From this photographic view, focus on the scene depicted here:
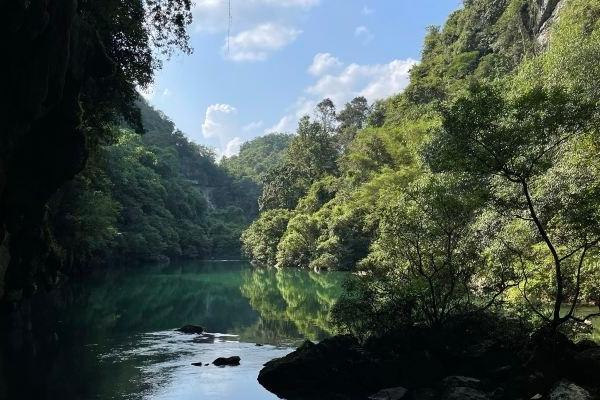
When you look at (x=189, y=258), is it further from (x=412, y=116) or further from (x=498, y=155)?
(x=498, y=155)

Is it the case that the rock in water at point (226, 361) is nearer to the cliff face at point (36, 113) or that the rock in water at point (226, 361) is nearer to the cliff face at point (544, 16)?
the cliff face at point (36, 113)

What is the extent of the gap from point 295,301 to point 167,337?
13.8 m

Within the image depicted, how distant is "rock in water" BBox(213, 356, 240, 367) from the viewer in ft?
56.5

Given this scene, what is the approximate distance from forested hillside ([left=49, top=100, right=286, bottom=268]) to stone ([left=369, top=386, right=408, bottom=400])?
15.6 m

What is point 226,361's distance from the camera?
1733 centimetres

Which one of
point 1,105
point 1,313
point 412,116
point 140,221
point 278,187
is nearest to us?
point 1,105

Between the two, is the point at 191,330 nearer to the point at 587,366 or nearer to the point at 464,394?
the point at 464,394

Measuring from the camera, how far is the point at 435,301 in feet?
53.6

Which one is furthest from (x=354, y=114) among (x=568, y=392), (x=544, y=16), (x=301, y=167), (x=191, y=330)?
(x=568, y=392)

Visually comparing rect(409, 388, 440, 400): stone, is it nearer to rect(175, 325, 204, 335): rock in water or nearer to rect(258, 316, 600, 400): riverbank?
rect(258, 316, 600, 400): riverbank

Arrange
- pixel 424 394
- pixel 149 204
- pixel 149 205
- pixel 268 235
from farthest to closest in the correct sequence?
pixel 268 235 → pixel 149 205 → pixel 149 204 → pixel 424 394

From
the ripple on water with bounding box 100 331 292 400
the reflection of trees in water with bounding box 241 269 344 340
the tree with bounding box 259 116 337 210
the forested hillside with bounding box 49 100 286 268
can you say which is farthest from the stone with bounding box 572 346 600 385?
the tree with bounding box 259 116 337 210

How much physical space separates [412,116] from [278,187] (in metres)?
33.5

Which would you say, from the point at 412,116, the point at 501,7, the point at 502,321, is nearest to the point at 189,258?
the point at 412,116
